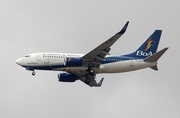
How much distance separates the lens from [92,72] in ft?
274

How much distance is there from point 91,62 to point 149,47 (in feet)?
33.6

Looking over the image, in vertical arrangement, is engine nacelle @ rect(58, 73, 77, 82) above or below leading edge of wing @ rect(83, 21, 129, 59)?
below

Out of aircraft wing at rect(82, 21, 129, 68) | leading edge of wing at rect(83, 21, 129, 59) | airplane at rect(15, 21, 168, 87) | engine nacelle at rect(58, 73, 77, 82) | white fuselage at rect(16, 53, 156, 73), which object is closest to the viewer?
leading edge of wing at rect(83, 21, 129, 59)

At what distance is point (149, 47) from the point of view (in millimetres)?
87375

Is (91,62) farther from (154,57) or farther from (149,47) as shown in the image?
(149,47)

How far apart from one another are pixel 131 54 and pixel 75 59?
30.8 ft

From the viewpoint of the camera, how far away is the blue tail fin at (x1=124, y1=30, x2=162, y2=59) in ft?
283

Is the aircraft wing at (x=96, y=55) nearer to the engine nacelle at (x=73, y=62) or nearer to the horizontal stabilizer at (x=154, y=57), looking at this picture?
the engine nacelle at (x=73, y=62)

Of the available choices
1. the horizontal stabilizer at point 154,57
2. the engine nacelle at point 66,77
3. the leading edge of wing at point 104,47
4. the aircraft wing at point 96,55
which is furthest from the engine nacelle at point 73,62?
the horizontal stabilizer at point 154,57

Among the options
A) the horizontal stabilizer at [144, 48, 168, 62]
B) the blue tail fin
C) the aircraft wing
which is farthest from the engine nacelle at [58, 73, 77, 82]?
the horizontal stabilizer at [144, 48, 168, 62]

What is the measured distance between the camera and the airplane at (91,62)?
267 feet

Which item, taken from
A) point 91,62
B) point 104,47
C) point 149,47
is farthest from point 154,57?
point 91,62

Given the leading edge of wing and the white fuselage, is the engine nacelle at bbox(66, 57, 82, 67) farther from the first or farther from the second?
the leading edge of wing

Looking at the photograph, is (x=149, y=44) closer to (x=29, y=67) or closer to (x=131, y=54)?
(x=131, y=54)
